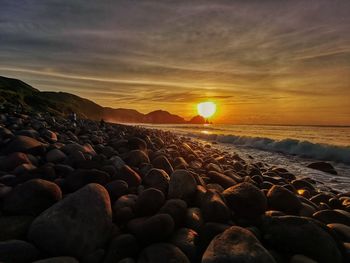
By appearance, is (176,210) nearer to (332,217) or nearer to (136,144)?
(332,217)

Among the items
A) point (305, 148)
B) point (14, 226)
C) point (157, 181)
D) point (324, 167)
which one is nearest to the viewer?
point (14, 226)

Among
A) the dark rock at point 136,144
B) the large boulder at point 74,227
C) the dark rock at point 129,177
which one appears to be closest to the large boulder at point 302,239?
the large boulder at point 74,227

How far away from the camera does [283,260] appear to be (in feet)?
7.78

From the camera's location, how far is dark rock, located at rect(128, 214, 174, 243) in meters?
2.43

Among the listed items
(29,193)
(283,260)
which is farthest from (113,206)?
(283,260)

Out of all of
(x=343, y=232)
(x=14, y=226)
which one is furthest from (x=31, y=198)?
(x=343, y=232)

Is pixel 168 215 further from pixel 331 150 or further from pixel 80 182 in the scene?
pixel 331 150

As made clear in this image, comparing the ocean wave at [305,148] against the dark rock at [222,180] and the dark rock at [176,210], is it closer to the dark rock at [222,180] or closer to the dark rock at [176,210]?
the dark rock at [222,180]

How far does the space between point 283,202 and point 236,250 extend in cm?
164

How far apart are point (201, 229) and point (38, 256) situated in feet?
4.99

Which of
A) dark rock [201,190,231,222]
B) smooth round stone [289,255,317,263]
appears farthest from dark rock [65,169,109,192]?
smooth round stone [289,255,317,263]

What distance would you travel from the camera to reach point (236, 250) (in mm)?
2088

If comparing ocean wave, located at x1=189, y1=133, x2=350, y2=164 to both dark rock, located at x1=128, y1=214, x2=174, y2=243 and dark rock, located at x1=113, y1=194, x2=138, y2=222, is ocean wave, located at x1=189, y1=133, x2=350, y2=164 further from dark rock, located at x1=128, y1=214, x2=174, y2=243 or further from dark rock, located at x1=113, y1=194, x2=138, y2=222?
dark rock, located at x1=128, y1=214, x2=174, y2=243

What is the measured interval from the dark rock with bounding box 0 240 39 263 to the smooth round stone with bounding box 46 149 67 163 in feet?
8.68
